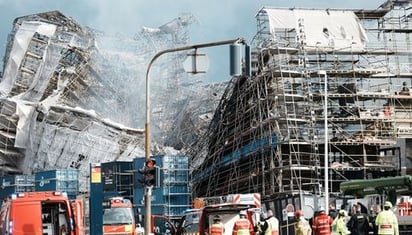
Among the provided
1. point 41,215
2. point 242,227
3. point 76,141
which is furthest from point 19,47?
point 242,227

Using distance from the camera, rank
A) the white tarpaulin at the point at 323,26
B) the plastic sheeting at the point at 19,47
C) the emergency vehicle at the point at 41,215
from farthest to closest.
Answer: the plastic sheeting at the point at 19,47 < the white tarpaulin at the point at 323,26 < the emergency vehicle at the point at 41,215

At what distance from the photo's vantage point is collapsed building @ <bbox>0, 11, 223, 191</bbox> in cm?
6012

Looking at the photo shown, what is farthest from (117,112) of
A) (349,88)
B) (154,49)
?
(349,88)

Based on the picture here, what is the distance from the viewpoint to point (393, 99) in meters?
53.8

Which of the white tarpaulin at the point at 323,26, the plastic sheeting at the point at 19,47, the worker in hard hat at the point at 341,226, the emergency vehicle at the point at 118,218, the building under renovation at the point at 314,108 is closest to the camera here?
the worker in hard hat at the point at 341,226

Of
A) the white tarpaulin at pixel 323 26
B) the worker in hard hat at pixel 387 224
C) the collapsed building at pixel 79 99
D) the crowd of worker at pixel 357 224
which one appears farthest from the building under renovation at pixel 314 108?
the worker in hard hat at pixel 387 224

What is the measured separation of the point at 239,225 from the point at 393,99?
1350 inches

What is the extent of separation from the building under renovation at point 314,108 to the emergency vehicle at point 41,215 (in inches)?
980

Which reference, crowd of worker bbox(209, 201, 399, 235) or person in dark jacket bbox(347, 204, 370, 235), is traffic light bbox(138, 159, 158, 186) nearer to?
crowd of worker bbox(209, 201, 399, 235)

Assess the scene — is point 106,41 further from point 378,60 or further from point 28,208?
point 28,208

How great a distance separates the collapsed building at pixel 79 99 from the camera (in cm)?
6012

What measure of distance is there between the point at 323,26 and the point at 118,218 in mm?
24937

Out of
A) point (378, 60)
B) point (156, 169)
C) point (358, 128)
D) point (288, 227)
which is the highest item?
point (378, 60)

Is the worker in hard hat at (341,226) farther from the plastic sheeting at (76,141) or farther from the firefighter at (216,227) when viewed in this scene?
the plastic sheeting at (76,141)
